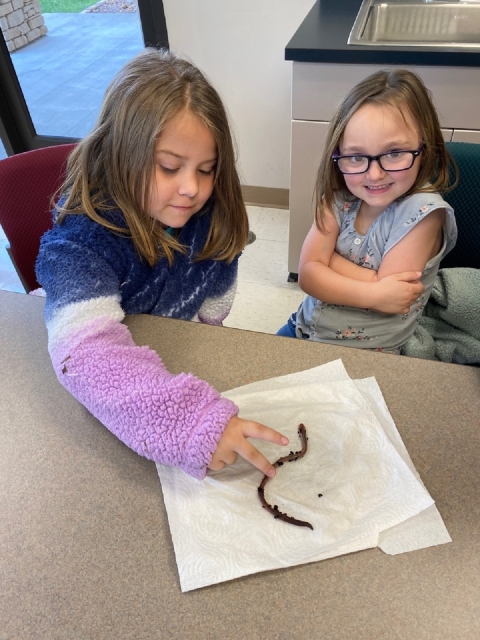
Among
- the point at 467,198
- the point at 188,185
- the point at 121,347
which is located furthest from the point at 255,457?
the point at 467,198

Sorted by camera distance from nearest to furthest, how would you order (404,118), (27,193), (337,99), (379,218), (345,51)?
1. (404,118)
2. (379,218)
3. (27,193)
4. (345,51)
5. (337,99)

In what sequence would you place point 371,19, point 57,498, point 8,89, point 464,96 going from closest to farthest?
point 57,498, point 464,96, point 371,19, point 8,89

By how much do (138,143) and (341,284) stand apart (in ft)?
1.49

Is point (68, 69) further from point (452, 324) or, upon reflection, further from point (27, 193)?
point (452, 324)

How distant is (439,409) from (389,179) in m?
0.42

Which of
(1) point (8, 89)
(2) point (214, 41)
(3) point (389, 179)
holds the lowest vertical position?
(1) point (8, 89)

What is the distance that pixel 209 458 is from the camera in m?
0.57

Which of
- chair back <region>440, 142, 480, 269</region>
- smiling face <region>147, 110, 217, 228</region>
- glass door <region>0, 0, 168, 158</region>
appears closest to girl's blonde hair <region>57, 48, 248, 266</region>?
smiling face <region>147, 110, 217, 228</region>

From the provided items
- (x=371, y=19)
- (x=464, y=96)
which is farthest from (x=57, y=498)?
(x=371, y=19)

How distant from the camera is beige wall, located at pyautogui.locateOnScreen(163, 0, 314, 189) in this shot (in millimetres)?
1938

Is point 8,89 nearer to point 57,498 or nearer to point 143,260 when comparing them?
point 143,260

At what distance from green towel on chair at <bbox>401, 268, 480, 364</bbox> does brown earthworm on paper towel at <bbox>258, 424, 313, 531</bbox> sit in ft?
1.37

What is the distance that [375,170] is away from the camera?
0.85m

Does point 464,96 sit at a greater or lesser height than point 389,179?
lesser
